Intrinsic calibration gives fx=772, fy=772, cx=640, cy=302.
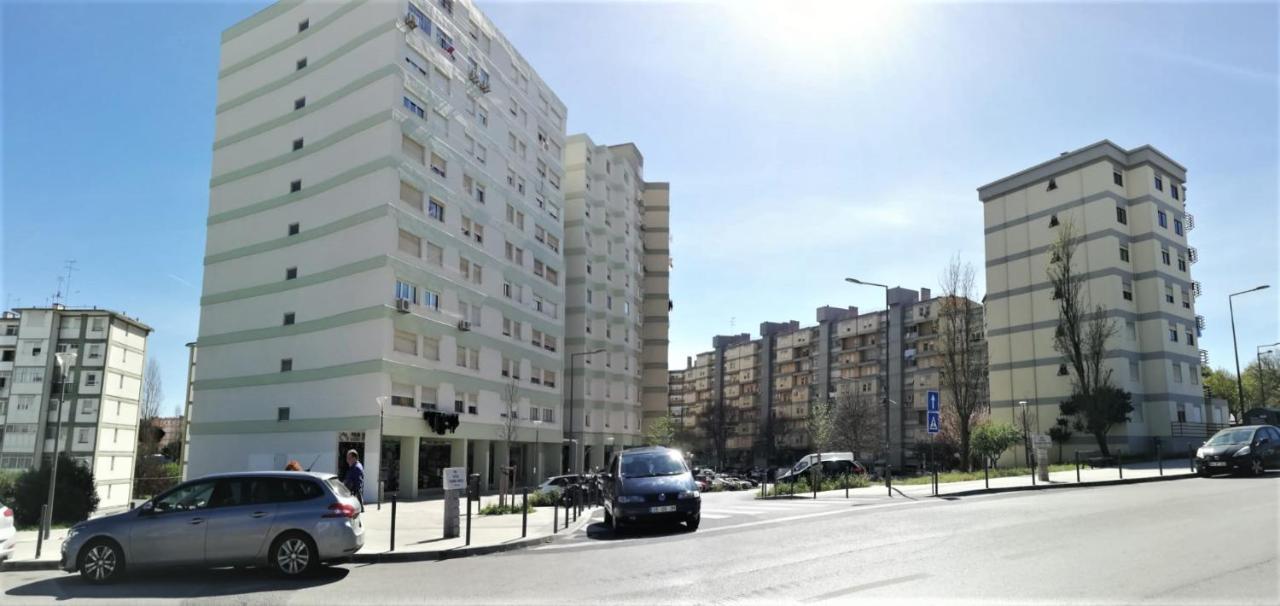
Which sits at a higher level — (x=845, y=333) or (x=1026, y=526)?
(x=845, y=333)

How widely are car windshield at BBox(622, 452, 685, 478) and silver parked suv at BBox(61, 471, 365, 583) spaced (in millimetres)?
6442

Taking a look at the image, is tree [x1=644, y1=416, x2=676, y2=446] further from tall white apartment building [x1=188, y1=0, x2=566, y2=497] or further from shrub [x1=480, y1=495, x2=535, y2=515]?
shrub [x1=480, y1=495, x2=535, y2=515]

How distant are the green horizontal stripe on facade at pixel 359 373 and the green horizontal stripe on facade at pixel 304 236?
259 inches

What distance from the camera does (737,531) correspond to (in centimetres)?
1427

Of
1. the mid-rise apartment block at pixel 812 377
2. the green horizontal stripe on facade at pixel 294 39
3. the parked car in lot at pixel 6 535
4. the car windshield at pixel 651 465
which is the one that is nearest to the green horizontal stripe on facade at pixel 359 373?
the green horizontal stripe on facade at pixel 294 39

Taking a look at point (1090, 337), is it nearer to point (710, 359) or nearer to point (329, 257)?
point (329, 257)

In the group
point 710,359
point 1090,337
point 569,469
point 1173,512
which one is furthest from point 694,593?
point 710,359

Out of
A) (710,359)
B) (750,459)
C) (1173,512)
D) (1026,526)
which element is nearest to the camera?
(1026,526)

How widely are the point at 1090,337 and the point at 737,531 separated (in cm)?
4019

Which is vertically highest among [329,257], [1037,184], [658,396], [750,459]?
[1037,184]

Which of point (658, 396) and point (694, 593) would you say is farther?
point (658, 396)

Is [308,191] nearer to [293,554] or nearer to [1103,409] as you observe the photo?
[293,554]

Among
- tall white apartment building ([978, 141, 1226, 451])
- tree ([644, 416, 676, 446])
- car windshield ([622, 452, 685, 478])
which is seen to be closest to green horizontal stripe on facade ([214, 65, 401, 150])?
car windshield ([622, 452, 685, 478])

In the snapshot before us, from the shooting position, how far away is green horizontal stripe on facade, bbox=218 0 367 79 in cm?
4069
